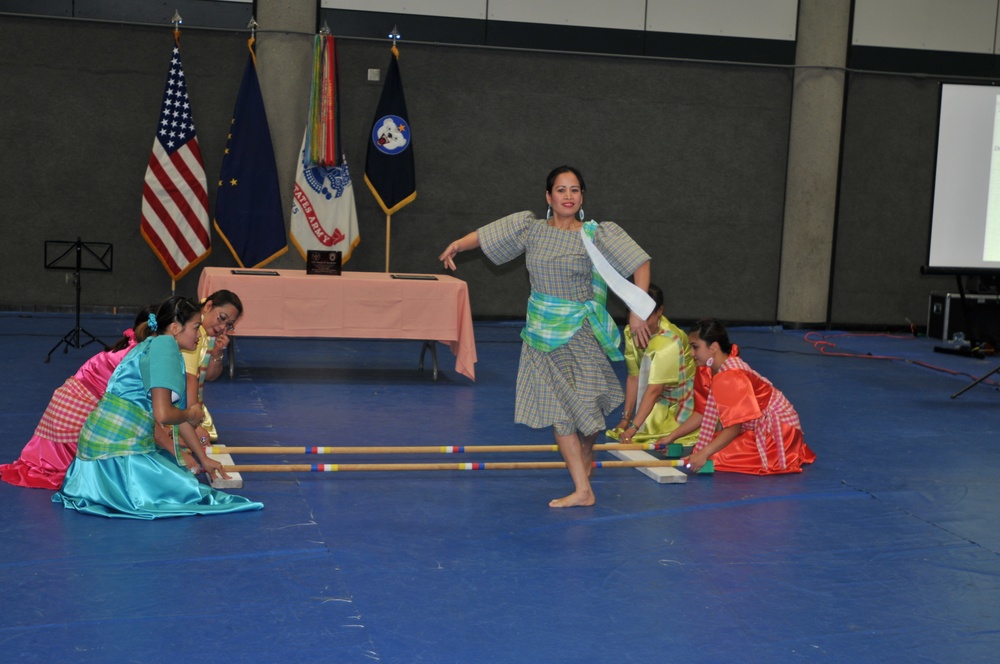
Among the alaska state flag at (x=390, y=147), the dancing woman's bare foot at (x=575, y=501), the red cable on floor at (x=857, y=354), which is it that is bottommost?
the dancing woman's bare foot at (x=575, y=501)

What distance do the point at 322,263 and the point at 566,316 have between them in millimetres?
3578

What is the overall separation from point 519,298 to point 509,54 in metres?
2.45

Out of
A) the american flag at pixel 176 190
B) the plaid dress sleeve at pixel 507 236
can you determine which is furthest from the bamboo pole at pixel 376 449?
the american flag at pixel 176 190

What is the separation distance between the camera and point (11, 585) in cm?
330

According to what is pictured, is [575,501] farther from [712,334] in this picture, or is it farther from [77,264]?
[77,264]

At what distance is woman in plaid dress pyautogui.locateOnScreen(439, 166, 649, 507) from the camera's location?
14.5 feet

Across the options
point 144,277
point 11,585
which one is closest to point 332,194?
point 144,277

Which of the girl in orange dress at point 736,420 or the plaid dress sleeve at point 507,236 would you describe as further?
the girl in orange dress at point 736,420

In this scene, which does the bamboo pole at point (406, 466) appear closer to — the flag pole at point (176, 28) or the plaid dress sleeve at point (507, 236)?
the plaid dress sleeve at point (507, 236)

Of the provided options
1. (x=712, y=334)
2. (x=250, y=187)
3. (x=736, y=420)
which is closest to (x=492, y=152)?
(x=250, y=187)

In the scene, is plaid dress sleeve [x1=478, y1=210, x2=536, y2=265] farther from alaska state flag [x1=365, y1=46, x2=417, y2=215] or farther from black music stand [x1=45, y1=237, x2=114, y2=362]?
alaska state flag [x1=365, y1=46, x2=417, y2=215]

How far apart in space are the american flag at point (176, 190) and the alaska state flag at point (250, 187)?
0.71 ft

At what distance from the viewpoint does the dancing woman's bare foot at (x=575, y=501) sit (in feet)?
14.8

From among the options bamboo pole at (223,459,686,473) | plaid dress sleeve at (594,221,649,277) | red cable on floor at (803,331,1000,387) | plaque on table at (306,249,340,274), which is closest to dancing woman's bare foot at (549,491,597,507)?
bamboo pole at (223,459,686,473)
